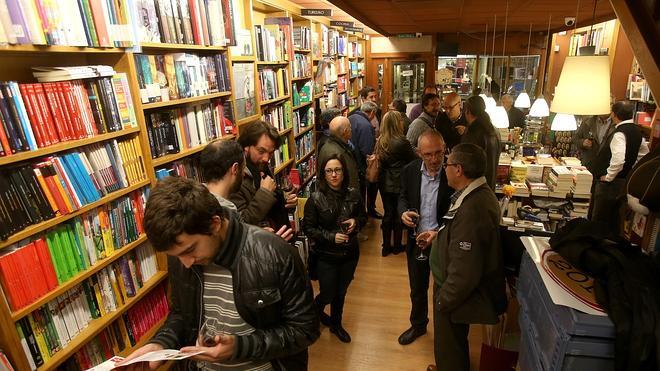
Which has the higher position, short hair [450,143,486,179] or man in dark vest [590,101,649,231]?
short hair [450,143,486,179]

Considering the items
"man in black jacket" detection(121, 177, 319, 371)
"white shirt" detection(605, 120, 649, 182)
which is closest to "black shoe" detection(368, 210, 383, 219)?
"white shirt" detection(605, 120, 649, 182)

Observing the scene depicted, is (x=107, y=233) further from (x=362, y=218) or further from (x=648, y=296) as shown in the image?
(x=648, y=296)

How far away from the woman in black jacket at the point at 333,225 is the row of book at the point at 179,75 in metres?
1.04

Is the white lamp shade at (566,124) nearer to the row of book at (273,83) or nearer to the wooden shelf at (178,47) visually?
the row of book at (273,83)

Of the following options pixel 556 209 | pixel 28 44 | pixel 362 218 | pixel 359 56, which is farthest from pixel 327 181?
pixel 359 56

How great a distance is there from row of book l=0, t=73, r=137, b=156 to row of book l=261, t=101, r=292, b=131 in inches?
70.7

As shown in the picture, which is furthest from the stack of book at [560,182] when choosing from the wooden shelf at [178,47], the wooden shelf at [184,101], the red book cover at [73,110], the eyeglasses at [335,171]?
the red book cover at [73,110]

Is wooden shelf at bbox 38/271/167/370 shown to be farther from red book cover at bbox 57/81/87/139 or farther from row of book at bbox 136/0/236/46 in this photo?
row of book at bbox 136/0/236/46

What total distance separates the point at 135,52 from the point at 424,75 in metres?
8.85

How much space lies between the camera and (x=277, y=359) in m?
1.49

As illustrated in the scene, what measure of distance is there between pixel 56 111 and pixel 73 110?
8 centimetres

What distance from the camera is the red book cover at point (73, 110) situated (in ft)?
5.53

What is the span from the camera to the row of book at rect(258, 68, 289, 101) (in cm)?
373

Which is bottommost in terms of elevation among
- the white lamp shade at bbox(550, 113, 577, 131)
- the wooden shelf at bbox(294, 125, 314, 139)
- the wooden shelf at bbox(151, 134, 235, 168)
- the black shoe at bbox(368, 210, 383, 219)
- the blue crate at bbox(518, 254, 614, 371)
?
the black shoe at bbox(368, 210, 383, 219)
